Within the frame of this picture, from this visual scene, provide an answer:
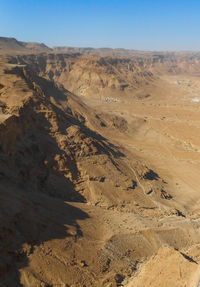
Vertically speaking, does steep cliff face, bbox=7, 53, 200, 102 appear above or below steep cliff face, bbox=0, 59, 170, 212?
above

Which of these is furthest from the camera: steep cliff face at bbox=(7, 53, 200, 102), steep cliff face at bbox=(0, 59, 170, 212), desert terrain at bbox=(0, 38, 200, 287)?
steep cliff face at bbox=(7, 53, 200, 102)

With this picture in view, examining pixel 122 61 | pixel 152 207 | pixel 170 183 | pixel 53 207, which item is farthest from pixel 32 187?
pixel 122 61

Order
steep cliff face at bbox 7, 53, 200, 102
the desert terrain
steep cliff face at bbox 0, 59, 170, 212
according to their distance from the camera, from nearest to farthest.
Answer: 1. the desert terrain
2. steep cliff face at bbox 0, 59, 170, 212
3. steep cliff face at bbox 7, 53, 200, 102

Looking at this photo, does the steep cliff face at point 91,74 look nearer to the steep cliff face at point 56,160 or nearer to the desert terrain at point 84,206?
the desert terrain at point 84,206

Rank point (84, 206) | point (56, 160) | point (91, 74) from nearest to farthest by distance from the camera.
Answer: point (84, 206), point (56, 160), point (91, 74)

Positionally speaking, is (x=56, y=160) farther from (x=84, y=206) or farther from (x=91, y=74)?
(x=91, y=74)

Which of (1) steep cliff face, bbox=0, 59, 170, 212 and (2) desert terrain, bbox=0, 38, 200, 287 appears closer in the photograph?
(2) desert terrain, bbox=0, 38, 200, 287

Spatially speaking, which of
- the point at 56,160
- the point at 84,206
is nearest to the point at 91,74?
the point at 56,160

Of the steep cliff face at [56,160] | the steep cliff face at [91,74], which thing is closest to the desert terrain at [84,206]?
the steep cliff face at [56,160]

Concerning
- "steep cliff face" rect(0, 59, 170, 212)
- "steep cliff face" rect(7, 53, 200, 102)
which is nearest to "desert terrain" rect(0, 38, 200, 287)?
"steep cliff face" rect(0, 59, 170, 212)

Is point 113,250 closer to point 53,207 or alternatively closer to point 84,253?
point 84,253

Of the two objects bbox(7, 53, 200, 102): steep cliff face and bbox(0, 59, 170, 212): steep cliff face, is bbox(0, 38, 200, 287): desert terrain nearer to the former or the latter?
bbox(0, 59, 170, 212): steep cliff face
